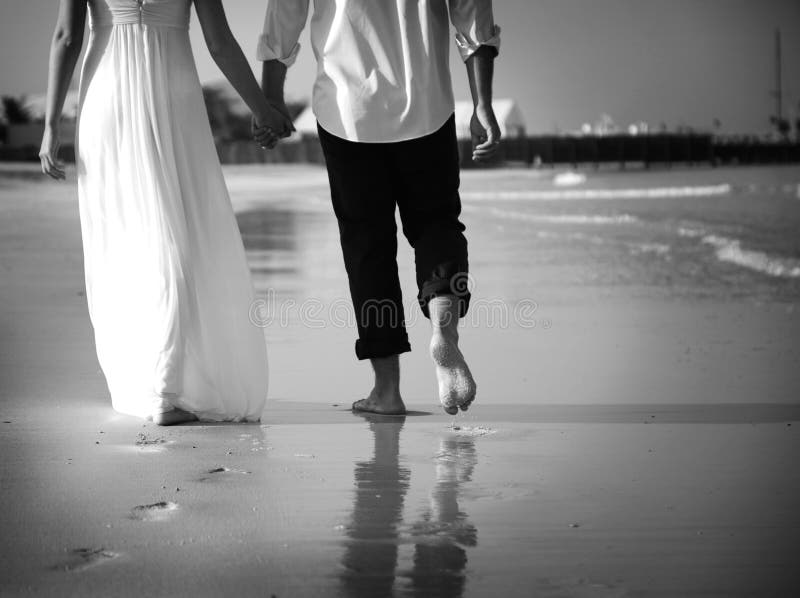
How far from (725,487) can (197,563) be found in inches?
33.9

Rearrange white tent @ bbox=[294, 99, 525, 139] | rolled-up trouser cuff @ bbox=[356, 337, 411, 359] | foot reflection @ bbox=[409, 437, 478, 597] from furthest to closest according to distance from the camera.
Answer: white tent @ bbox=[294, 99, 525, 139] → rolled-up trouser cuff @ bbox=[356, 337, 411, 359] → foot reflection @ bbox=[409, 437, 478, 597]

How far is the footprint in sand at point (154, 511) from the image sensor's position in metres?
1.68

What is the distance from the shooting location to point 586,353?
11.8ft

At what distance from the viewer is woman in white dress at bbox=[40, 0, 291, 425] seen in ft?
8.02

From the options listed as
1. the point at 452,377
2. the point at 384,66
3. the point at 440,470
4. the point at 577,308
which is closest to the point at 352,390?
the point at 452,377

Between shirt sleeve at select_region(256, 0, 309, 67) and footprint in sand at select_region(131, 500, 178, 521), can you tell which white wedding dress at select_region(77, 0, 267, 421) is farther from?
footprint in sand at select_region(131, 500, 178, 521)

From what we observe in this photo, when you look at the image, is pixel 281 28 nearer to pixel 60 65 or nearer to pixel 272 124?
pixel 272 124

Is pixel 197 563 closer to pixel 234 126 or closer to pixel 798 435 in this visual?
pixel 798 435

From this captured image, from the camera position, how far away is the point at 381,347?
2.55 meters

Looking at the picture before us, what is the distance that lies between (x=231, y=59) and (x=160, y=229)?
0.39 m

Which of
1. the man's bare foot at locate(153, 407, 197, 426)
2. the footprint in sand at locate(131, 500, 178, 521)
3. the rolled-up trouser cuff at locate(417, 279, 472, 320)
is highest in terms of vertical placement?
the rolled-up trouser cuff at locate(417, 279, 472, 320)

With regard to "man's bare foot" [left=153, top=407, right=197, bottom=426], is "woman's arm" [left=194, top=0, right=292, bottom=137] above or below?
above

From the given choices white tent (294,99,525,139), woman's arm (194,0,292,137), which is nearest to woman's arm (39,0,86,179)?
woman's arm (194,0,292,137)

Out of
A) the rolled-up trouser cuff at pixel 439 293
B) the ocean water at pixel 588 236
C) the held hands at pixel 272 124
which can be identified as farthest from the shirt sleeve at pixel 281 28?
the ocean water at pixel 588 236
